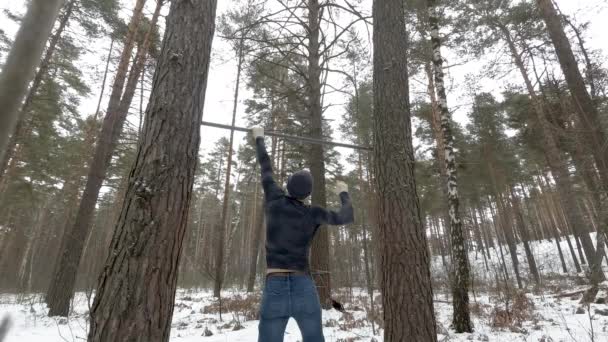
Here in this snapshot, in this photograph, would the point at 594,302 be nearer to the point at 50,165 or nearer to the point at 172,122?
the point at 172,122

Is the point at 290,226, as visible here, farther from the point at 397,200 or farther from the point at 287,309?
the point at 397,200

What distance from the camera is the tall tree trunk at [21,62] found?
0.31m

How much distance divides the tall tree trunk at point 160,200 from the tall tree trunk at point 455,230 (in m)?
5.61

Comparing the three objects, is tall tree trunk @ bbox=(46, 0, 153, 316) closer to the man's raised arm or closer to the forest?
the forest

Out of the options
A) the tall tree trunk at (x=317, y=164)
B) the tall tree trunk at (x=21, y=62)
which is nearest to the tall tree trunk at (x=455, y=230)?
the tall tree trunk at (x=317, y=164)

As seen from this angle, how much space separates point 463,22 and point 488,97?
28.6 feet

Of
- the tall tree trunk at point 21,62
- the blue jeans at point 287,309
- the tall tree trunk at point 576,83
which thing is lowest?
the blue jeans at point 287,309

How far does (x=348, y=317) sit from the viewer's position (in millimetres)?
7098

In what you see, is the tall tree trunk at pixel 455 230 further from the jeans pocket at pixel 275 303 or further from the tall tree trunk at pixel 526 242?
the tall tree trunk at pixel 526 242

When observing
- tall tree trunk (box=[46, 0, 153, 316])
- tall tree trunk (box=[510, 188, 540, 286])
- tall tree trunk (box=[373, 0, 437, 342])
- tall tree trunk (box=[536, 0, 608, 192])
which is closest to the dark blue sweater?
tall tree trunk (box=[373, 0, 437, 342])

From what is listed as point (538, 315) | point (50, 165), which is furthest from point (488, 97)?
point (50, 165)

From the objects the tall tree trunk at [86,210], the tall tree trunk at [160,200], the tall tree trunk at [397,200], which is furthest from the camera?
the tall tree trunk at [86,210]

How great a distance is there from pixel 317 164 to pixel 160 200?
19.4 ft

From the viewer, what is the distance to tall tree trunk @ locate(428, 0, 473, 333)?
6145 mm
